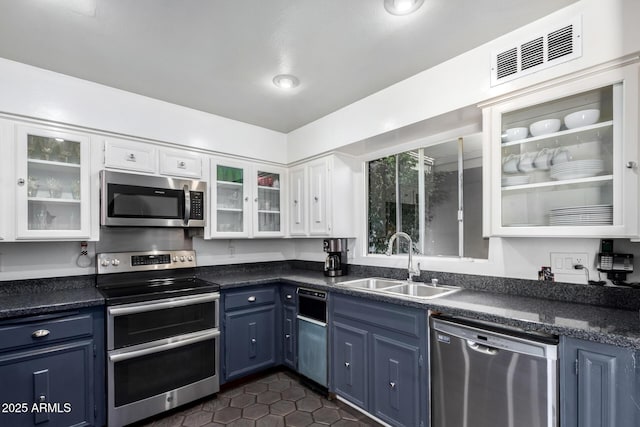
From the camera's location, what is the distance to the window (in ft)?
8.16

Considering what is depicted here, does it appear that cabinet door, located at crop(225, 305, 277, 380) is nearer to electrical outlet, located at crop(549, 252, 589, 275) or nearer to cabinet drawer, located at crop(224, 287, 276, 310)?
cabinet drawer, located at crop(224, 287, 276, 310)

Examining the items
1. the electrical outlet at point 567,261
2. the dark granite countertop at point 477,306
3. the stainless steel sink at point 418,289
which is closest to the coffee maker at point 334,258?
the dark granite countertop at point 477,306

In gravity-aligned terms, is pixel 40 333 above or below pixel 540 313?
below

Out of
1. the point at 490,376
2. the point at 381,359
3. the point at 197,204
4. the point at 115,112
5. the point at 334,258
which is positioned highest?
the point at 115,112

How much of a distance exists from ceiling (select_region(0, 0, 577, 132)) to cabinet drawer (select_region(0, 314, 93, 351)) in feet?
5.49

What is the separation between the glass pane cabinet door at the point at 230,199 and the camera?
10.2ft

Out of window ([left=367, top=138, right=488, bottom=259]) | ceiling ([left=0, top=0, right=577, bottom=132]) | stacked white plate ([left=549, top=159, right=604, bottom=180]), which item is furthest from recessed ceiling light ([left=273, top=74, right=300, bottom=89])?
stacked white plate ([left=549, top=159, right=604, bottom=180])

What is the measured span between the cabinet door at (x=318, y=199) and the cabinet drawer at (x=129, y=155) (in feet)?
4.78

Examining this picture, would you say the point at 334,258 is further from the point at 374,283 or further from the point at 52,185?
the point at 52,185

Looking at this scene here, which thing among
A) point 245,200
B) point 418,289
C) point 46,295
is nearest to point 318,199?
point 245,200

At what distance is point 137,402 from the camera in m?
2.18

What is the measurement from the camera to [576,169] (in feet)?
5.40

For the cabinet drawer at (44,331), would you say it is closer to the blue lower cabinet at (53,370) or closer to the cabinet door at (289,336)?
the blue lower cabinet at (53,370)

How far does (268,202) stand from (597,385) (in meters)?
2.89
